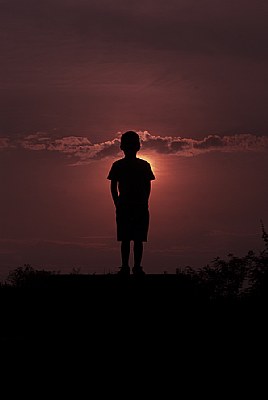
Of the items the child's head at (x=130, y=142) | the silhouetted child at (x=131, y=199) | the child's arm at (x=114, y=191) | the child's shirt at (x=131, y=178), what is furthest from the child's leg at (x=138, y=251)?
the child's head at (x=130, y=142)

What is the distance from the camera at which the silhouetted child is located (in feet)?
50.4

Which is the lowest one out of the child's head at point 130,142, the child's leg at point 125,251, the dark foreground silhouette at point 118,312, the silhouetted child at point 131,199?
the dark foreground silhouette at point 118,312

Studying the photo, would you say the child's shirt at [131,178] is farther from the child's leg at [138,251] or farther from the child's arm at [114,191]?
the child's leg at [138,251]

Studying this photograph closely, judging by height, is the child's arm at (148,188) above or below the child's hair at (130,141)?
below

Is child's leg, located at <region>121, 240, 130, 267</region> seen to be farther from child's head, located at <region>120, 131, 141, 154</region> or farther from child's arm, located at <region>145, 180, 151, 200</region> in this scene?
child's head, located at <region>120, 131, 141, 154</region>

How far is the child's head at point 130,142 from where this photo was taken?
15172 millimetres

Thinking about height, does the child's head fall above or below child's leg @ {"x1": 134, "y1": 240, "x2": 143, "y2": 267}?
above

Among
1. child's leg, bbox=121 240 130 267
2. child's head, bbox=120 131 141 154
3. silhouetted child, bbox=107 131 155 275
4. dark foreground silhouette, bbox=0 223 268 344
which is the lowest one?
dark foreground silhouette, bbox=0 223 268 344

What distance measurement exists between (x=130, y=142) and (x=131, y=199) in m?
1.15

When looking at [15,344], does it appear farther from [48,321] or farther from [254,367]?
[254,367]

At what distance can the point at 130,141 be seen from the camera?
15.2 metres

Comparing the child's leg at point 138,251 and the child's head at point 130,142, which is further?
the child's leg at point 138,251

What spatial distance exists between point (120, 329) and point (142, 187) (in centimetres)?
296

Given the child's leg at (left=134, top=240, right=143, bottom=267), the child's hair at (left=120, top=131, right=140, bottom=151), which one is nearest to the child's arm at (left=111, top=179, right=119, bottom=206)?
the child's hair at (left=120, top=131, right=140, bottom=151)
